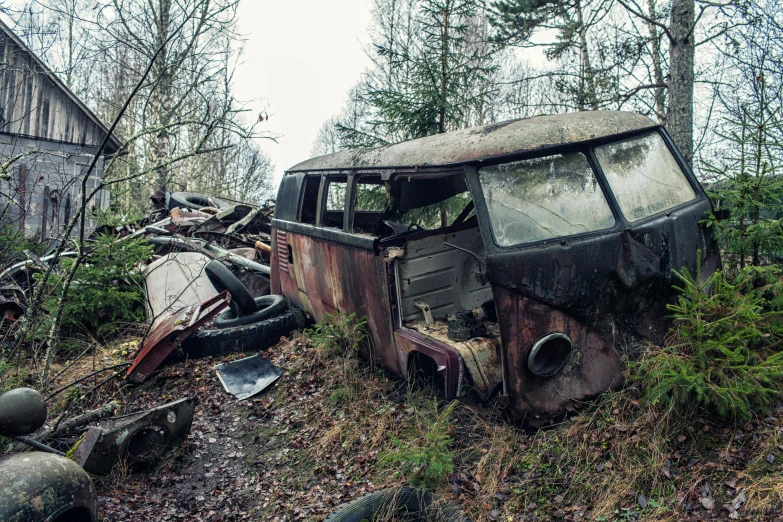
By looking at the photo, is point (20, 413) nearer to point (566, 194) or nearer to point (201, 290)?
point (566, 194)

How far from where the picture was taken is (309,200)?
6719 mm

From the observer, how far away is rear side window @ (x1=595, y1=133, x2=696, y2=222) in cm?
402

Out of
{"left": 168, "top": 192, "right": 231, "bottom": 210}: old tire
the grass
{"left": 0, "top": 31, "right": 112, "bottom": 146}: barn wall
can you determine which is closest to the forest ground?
the grass

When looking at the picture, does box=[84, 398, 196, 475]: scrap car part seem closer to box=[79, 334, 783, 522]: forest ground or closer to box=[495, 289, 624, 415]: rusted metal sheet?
box=[79, 334, 783, 522]: forest ground

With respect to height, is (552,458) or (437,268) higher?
(437,268)

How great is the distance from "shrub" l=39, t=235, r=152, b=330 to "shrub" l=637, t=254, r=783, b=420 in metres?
6.25

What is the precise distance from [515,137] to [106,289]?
6.14 metres

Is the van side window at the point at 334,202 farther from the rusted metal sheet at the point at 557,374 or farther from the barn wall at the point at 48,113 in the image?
the barn wall at the point at 48,113

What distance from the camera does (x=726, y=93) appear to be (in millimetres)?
12750

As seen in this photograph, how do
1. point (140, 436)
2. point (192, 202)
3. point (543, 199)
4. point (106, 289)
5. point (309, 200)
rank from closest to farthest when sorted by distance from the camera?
point (543, 199) < point (140, 436) < point (309, 200) < point (106, 289) < point (192, 202)

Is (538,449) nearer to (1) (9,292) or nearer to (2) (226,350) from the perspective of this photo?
(2) (226,350)

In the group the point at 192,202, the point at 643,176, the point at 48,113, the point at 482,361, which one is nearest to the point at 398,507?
the point at 482,361

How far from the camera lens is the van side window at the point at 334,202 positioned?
236 inches

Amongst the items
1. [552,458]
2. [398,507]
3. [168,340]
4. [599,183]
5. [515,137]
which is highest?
[515,137]
